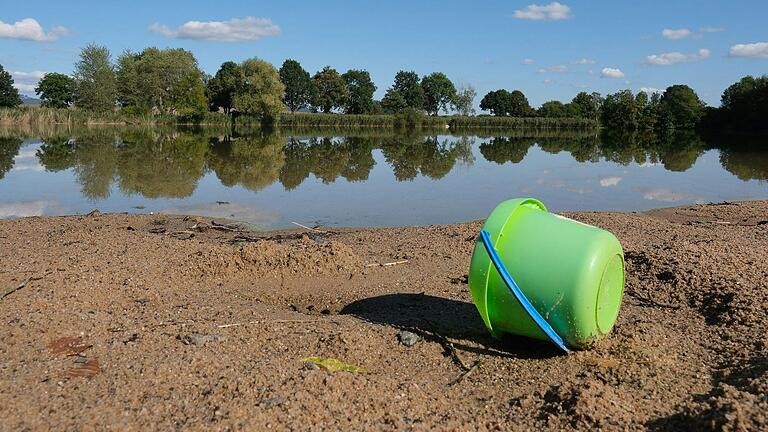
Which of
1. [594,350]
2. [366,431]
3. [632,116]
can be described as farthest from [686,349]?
[632,116]

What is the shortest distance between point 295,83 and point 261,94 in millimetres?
23802

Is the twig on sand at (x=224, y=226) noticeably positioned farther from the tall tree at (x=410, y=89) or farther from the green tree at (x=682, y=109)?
the tall tree at (x=410, y=89)

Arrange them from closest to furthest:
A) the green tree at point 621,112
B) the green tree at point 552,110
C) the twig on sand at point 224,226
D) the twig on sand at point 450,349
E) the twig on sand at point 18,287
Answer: the twig on sand at point 450,349 → the twig on sand at point 18,287 → the twig on sand at point 224,226 → the green tree at point 621,112 → the green tree at point 552,110

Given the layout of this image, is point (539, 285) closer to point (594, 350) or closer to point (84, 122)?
point (594, 350)

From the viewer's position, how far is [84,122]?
61500mm

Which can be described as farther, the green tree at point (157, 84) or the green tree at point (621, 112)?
the green tree at point (621, 112)

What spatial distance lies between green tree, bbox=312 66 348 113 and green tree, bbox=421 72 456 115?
2015cm

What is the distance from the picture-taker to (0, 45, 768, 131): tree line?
7288 cm

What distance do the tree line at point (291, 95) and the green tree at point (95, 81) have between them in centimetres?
11

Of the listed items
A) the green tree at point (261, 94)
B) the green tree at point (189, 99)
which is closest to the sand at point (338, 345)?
the green tree at point (189, 99)

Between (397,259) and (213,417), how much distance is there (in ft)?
17.3

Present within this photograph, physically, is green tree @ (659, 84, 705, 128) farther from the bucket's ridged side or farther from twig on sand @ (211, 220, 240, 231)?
the bucket's ridged side

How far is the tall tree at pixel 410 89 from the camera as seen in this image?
113500mm

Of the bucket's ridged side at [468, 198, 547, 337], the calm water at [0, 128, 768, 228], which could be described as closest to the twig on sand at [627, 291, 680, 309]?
the bucket's ridged side at [468, 198, 547, 337]
